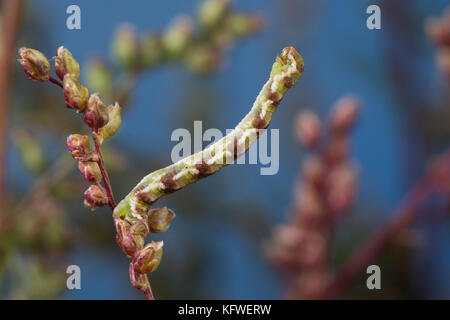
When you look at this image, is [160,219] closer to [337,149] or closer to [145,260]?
[145,260]

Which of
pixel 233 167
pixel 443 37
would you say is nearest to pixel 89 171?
pixel 443 37

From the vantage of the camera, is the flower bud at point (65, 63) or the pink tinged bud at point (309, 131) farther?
the pink tinged bud at point (309, 131)

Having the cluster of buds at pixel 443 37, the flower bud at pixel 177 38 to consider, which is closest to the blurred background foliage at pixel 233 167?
the flower bud at pixel 177 38

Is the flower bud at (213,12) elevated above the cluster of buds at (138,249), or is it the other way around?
the flower bud at (213,12)

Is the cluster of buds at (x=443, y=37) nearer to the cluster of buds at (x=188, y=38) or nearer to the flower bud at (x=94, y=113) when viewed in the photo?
the cluster of buds at (x=188, y=38)

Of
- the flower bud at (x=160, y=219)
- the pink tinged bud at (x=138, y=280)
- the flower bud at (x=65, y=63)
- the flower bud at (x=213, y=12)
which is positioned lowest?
the pink tinged bud at (x=138, y=280)

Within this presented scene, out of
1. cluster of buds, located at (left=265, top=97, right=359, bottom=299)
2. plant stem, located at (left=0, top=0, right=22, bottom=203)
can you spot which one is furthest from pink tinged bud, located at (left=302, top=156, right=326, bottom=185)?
plant stem, located at (left=0, top=0, right=22, bottom=203)
